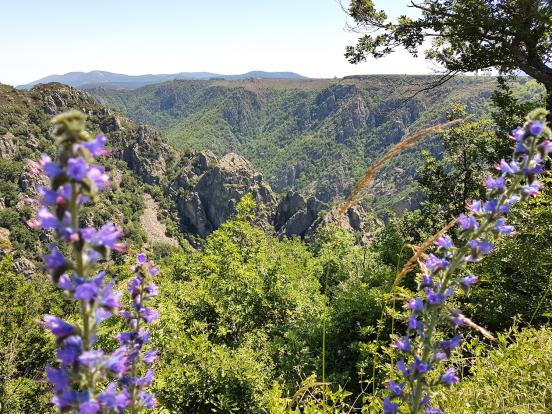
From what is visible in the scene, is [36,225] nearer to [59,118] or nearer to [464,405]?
[59,118]

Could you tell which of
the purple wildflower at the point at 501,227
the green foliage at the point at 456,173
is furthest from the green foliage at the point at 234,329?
the purple wildflower at the point at 501,227

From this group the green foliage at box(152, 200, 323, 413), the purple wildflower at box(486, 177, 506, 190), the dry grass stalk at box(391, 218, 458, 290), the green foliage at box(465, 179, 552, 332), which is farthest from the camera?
the green foliage at box(152, 200, 323, 413)

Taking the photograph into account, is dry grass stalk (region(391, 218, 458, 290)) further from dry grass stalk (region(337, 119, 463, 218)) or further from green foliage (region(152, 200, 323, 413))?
green foliage (region(152, 200, 323, 413))

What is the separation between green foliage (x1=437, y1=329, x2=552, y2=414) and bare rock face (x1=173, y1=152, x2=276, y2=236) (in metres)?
145

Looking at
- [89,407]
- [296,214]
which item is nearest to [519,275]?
[89,407]

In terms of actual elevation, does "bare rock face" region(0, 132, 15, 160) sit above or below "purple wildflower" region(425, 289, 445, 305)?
below

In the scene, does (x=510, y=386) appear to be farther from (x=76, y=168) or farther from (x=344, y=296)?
(x=344, y=296)

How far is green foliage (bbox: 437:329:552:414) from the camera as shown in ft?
12.7

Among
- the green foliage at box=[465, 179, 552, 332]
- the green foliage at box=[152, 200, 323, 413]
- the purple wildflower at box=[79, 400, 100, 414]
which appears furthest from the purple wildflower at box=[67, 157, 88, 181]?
the green foliage at box=[465, 179, 552, 332]

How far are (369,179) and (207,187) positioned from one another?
537ft

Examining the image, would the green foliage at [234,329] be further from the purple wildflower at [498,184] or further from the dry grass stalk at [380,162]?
the purple wildflower at [498,184]

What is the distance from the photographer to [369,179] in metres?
3.04

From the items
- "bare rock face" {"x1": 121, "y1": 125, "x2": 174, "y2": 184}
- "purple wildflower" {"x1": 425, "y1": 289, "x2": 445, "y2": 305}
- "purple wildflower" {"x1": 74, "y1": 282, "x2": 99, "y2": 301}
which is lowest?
"bare rock face" {"x1": 121, "y1": 125, "x2": 174, "y2": 184}

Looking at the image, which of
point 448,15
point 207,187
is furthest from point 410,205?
point 448,15
